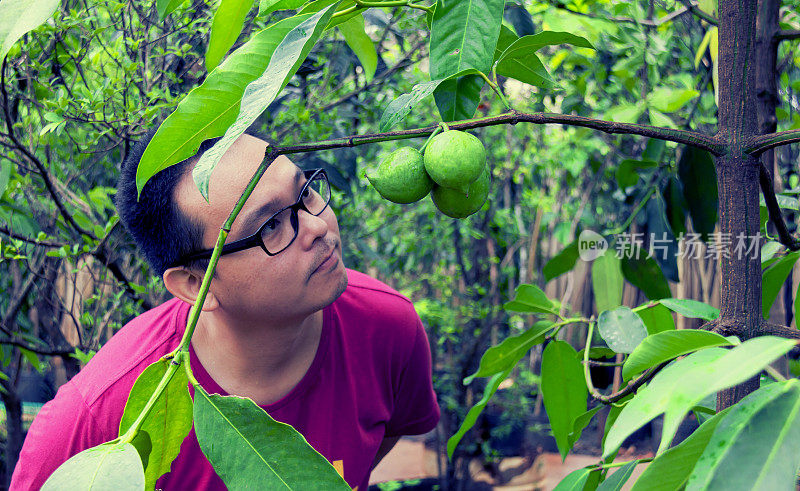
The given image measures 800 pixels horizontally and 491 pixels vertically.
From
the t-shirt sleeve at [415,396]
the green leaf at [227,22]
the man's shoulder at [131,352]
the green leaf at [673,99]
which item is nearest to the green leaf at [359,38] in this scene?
the green leaf at [227,22]

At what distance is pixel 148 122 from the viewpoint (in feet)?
4.17

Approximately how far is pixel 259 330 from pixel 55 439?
1.04 ft

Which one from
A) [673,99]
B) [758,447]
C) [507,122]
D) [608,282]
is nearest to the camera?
[758,447]

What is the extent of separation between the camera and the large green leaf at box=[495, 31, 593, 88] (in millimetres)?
529

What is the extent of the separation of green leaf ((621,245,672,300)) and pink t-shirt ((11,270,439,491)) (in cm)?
45

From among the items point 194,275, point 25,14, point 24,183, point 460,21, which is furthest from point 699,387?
point 24,183

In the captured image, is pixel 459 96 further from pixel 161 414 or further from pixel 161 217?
pixel 161 217

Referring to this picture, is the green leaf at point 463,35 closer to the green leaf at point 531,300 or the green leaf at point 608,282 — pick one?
the green leaf at point 531,300

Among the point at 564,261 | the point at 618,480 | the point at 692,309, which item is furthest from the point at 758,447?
the point at 564,261

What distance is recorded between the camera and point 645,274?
0.98 metres

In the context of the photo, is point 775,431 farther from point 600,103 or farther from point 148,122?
point 600,103

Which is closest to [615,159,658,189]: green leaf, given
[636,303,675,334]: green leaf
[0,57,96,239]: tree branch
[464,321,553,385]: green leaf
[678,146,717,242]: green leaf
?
[678,146,717,242]: green leaf

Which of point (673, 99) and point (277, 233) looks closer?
point (277, 233)

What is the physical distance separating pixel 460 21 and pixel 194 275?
614mm
